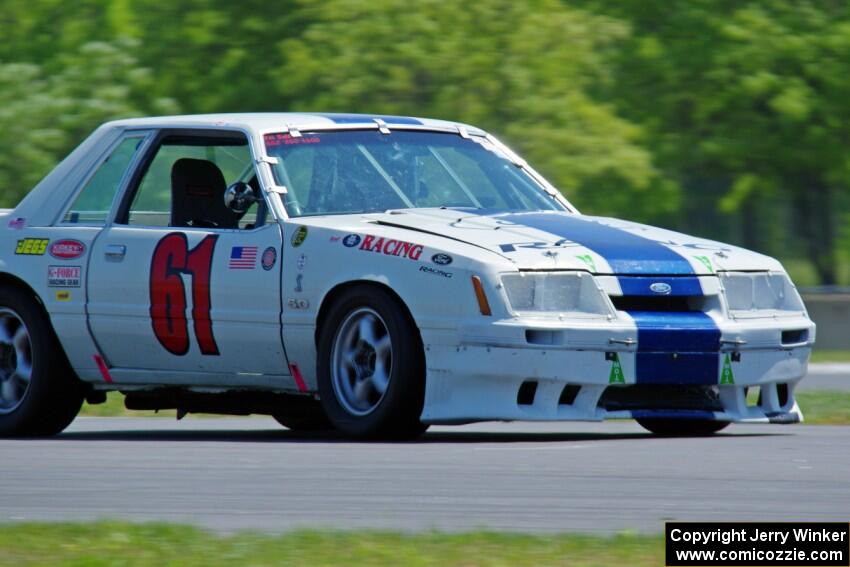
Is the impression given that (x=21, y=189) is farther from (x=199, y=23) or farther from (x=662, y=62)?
(x=662, y=62)

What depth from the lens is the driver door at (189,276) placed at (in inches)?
374

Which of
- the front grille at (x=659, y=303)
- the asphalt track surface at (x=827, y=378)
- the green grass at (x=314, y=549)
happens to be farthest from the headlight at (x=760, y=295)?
the asphalt track surface at (x=827, y=378)

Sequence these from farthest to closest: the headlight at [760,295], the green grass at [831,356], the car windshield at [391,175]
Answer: the green grass at [831,356] → the car windshield at [391,175] → the headlight at [760,295]

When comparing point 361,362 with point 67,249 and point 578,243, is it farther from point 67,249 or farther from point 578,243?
point 67,249

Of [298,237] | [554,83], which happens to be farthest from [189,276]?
[554,83]

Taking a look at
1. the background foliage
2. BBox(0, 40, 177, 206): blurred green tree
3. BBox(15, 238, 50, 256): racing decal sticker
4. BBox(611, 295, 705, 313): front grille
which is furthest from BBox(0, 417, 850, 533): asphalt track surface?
BBox(0, 40, 177, 206): blurred green tree

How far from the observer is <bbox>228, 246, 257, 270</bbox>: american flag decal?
9484 millimetres

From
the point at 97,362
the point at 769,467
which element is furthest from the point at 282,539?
the point at 97,362

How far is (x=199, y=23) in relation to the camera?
2417 centimetres

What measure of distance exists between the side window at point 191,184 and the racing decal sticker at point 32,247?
510mm

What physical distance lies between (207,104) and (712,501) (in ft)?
57.5

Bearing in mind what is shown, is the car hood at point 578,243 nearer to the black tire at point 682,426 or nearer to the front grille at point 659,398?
the front grille at point 659,398

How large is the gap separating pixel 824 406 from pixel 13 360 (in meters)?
4.87

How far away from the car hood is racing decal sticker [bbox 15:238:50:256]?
194cm
